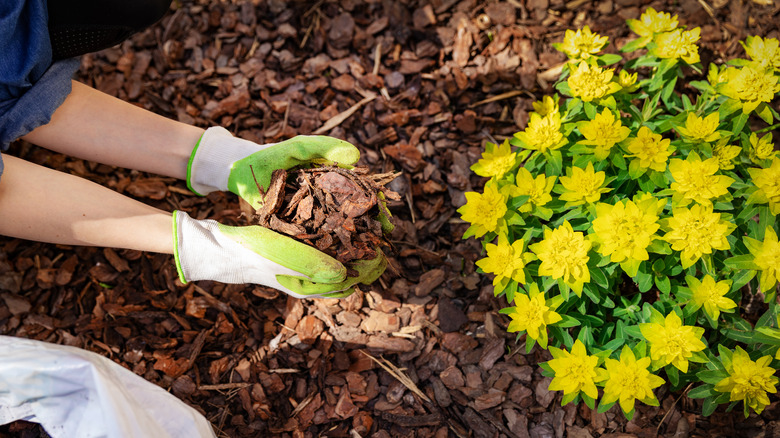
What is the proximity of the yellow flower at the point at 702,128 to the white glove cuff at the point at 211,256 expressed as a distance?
4.52 ft

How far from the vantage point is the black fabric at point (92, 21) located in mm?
1700

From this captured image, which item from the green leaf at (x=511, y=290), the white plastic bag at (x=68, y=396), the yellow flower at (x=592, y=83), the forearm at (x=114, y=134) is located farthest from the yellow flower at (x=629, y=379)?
the forearm at (x=114, y=134)

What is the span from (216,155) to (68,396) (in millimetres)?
971

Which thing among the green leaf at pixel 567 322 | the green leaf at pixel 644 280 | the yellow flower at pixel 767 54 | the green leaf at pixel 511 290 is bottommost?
the green leaf at pixel 567 322

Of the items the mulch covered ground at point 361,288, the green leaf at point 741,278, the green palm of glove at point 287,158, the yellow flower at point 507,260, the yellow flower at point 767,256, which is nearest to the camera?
the yellow flower at point 767,256

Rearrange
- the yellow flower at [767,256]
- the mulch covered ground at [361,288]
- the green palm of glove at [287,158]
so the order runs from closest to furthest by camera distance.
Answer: the yellow flower at [767,256], the green palm of glove at [287,158], the mulch covered ground at [361,288]

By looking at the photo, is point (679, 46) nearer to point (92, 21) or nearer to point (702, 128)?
Result: point (702, 128)

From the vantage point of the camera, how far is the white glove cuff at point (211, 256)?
1786 millimetres

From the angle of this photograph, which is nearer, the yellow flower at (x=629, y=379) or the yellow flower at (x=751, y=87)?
the yellow flower at (x=629, y=379)

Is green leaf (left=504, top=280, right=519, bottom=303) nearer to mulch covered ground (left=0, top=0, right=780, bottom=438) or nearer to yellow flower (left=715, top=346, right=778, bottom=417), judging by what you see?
mulch covered ground (left=0, top=0, right=780, bottom=438)

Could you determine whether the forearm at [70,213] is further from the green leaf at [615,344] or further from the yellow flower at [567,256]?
the green leaf at [615,344]

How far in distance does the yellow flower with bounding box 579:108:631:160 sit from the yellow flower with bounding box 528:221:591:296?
0.99ft

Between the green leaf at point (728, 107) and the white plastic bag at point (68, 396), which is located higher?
the green leaf at point (728, 107)

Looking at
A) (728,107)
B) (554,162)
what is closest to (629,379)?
(554,162)
